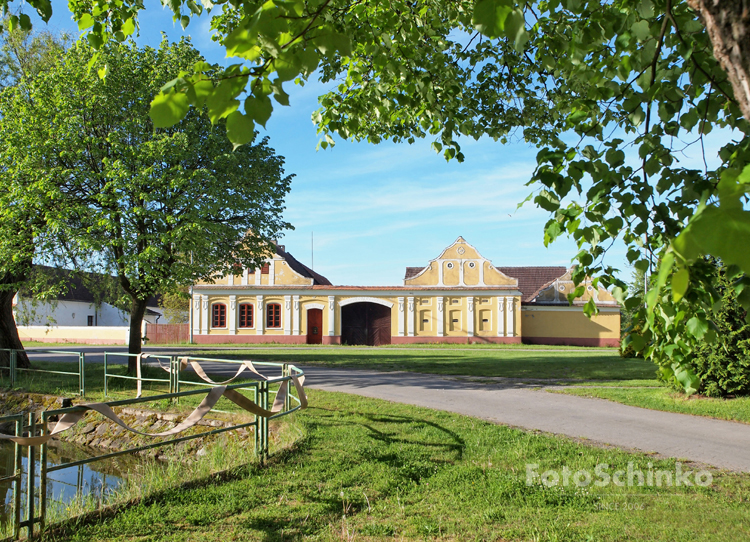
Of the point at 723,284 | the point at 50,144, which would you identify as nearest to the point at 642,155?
the point at 723,284

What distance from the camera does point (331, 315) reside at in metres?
34.4

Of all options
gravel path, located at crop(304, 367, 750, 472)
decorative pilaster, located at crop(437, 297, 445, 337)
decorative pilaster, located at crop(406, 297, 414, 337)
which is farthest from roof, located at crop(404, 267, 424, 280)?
gravel path, located at crop(304, 367, 750, 472)

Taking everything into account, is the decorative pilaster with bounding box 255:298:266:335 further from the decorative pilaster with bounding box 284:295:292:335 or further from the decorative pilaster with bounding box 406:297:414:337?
the decorative pilaster with bounding box 406:297:414:337

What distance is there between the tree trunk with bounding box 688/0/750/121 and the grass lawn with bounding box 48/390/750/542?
11.6ft

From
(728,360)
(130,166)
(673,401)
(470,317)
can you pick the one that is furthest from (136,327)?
(470,317)

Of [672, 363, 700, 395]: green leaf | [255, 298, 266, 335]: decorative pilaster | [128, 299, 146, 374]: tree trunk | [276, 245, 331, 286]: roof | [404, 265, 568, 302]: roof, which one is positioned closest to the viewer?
[672, 363, 700, 395]: green leaf

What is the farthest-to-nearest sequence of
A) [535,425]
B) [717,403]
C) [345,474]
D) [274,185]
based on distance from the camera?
[274,185], [717,403], [535,425], [345,474]

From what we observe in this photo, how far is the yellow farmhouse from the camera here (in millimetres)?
34281

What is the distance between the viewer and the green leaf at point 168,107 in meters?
1.78

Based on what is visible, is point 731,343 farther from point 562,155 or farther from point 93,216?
point 93,216

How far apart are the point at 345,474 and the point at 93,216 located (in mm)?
10235

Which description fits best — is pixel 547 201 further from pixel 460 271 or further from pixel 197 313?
pixel 197 313

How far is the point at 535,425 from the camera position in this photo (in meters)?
8.12

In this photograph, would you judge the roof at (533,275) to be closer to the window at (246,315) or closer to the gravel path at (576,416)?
the window at (246,315)
